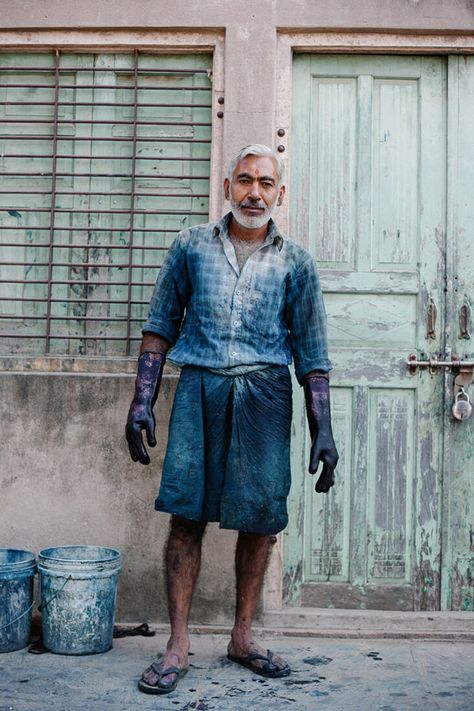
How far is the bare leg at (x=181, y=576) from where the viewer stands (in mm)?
3594

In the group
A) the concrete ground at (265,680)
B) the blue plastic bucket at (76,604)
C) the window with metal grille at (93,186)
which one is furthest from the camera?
the window with metal grille at (93,186)

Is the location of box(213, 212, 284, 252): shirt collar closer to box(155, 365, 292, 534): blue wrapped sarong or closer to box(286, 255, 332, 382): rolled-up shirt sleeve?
box(286, 255, 332, 382): rolled-up shirt sleeve

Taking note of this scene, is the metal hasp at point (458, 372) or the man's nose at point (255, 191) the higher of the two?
the man's nose at point (255, 191)

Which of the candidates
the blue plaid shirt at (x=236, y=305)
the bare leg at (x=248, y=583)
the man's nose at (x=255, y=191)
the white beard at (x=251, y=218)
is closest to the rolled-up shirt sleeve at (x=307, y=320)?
the blue plaid shirt at (x=236, y=305)

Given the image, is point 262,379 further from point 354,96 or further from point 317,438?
point 354,96

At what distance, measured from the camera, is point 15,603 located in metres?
3.95

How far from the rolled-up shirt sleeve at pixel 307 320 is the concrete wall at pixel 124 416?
2.74ft

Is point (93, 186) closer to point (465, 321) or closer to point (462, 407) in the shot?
point (465, 321)

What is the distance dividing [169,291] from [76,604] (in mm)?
1445

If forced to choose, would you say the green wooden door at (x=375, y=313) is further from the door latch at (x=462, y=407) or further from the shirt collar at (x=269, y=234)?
the shirt collar at (x=269, y=234)

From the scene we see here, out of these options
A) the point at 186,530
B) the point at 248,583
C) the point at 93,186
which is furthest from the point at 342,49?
the point at 248,583

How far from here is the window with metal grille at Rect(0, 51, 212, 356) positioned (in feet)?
15.0

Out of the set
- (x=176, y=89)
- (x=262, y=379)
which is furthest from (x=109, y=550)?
(x=176, y=89)

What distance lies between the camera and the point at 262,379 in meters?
3.66
